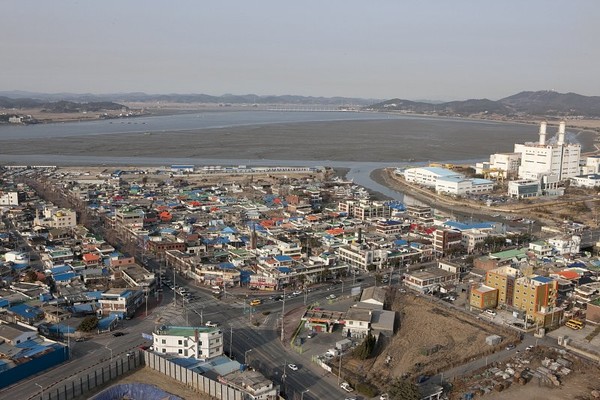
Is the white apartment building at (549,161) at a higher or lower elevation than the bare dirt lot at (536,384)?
higher

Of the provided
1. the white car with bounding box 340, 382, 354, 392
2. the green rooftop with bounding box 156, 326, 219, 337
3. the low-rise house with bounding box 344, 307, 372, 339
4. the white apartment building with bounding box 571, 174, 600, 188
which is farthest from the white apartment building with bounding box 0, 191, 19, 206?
the white apartment building with bounding box 571, 174, 600, 188

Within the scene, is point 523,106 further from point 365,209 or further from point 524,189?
point 365,209

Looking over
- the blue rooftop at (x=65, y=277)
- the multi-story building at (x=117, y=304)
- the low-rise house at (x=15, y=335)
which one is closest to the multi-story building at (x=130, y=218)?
the blue rooftop at (x=65, y=277)

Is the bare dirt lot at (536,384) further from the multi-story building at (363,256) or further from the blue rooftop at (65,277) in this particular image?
the blue rooftop at (65,277)

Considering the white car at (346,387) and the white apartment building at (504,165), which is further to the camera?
the white apartment building at (504,165)

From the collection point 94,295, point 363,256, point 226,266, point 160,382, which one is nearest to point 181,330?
point 160,382

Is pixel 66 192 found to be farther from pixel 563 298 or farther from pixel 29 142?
pixel 29 142

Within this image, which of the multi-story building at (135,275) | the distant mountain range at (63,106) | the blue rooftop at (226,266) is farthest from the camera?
the distant mountain range at (63,106)
